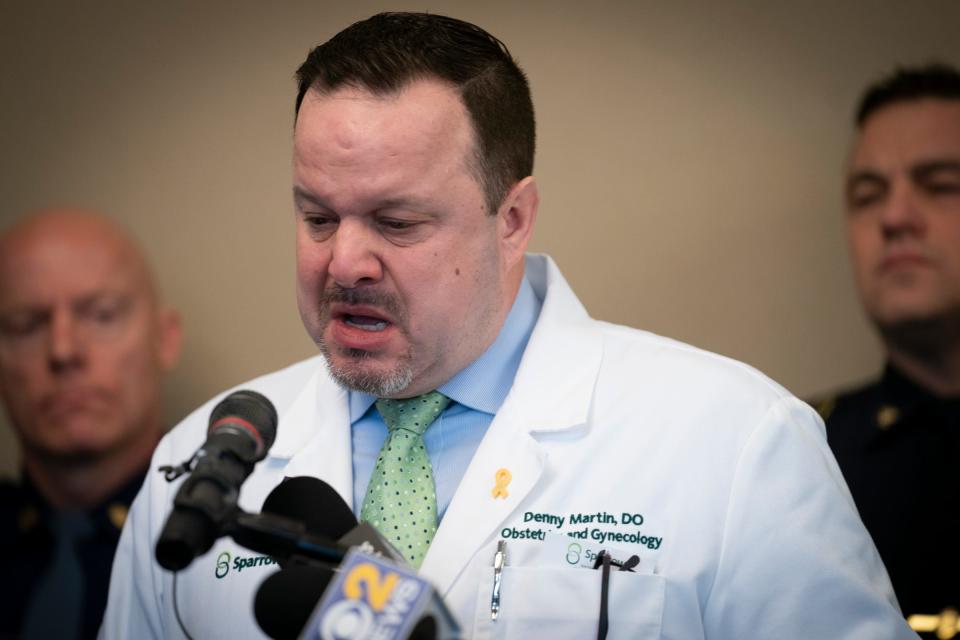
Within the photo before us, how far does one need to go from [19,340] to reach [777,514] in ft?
4.63

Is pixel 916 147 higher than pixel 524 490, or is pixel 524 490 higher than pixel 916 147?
pixel 916 147

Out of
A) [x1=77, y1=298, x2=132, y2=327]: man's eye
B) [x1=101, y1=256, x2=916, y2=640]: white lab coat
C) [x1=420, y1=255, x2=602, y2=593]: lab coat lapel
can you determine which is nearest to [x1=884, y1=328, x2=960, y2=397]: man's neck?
[x1=101, y1=256, x2=916, y2=640]: white lab coat

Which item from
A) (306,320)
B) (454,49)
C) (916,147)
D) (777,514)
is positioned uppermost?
(454,49)

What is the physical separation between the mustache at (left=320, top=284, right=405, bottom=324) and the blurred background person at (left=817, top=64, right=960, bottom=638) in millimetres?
997

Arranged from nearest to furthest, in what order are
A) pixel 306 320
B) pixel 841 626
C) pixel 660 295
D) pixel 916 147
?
pixel 841 626 → pixel 306 320 → pixel 916 147 → pixel 660 295

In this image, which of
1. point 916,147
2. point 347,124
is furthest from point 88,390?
point 916,147

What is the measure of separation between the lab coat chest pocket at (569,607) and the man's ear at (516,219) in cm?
42

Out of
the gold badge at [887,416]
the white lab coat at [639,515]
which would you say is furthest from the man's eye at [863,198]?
the white lab coat at [639,515]

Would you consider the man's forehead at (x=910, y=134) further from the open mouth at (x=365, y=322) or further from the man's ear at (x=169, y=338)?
the man's ear at (x=169, y=338)

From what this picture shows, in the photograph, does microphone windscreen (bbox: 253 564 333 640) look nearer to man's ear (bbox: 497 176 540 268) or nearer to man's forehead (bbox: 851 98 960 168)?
man's ear (bbox: 497 176 540 268)

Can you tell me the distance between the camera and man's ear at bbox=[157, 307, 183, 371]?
2.02 m

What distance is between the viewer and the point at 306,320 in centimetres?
129

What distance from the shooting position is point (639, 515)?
1.24 metres

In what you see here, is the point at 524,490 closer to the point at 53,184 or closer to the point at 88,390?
the point at 88,390
